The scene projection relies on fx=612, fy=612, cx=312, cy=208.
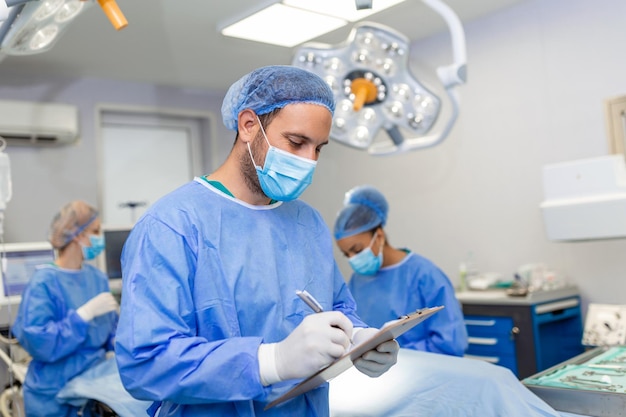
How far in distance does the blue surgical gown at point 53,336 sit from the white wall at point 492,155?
1166 mm

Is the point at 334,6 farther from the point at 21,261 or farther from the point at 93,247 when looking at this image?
the point at 21,261

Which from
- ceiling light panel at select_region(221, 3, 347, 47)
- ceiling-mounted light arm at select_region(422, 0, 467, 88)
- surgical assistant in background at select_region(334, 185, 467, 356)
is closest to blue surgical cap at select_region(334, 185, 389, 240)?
surgical assistant in background at select_region(334, 185, 467, 356)

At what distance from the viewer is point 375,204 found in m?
2.54

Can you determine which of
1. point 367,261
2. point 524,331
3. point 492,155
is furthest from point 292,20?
point 524,331

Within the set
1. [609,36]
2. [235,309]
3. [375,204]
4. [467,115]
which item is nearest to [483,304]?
[375,204]

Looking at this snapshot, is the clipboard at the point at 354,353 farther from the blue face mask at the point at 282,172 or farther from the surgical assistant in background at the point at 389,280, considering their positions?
the surgical assistant in background at the point at 389,280

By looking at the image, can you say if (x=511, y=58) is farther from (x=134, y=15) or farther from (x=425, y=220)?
(x=134, y=15)

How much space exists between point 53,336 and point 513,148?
2619mm

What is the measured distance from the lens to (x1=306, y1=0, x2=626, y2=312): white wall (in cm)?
317

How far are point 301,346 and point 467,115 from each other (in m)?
3.02

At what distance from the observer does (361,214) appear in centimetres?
249

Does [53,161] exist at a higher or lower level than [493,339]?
higher

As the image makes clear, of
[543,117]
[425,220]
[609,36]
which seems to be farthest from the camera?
[425,220]

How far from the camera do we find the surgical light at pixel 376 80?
78.2 inches
